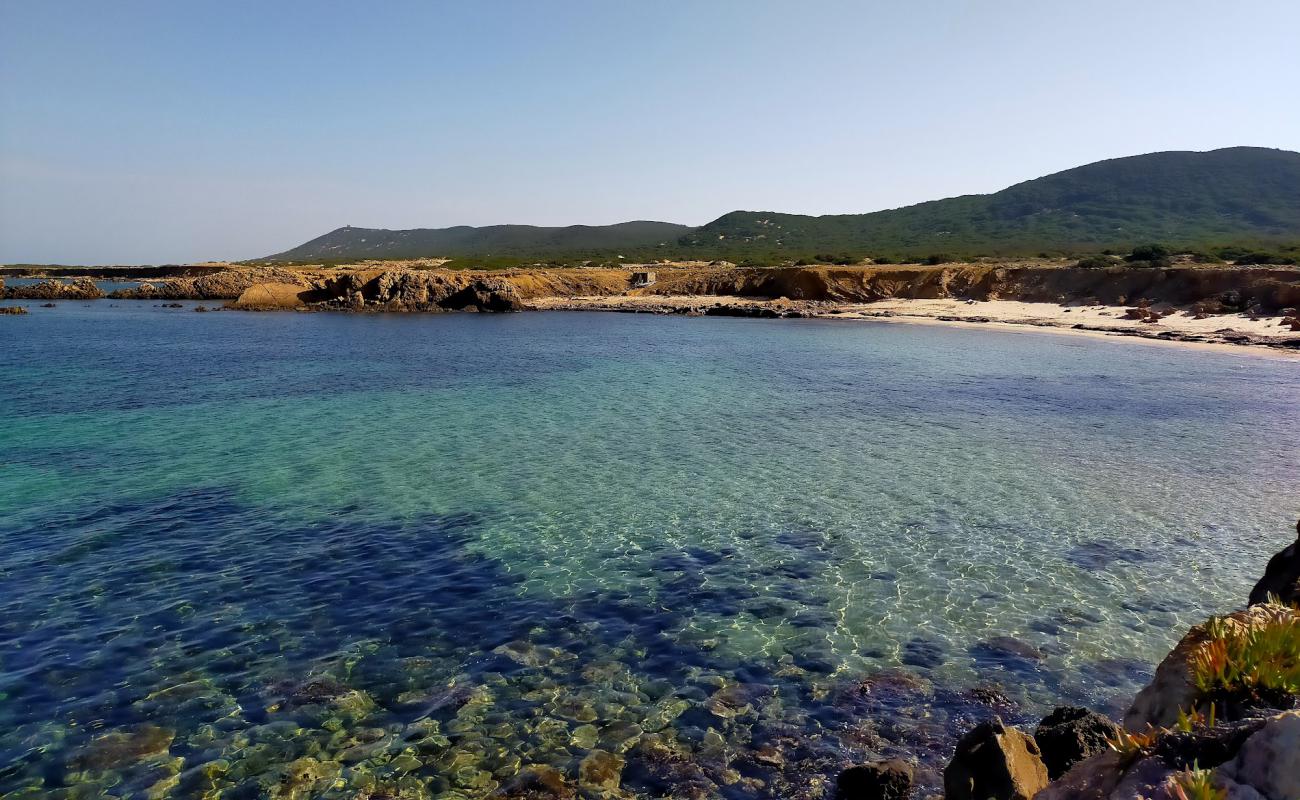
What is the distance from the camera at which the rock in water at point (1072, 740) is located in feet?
23.5

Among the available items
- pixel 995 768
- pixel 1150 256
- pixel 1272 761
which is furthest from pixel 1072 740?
pixel 1150 256

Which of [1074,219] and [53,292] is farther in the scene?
[1074,219]

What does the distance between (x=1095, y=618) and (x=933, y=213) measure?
186 metres

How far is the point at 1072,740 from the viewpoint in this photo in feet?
23.9

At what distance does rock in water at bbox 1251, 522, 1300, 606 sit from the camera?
7891 millimetres

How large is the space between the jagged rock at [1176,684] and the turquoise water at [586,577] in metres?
2.90

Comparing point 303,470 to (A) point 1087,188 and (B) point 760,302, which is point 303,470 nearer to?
(B) point 760,302

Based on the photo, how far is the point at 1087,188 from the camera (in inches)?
6634

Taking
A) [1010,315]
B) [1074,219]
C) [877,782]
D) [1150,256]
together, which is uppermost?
[1074,219]

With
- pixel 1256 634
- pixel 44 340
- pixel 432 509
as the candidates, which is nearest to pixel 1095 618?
pixel 1256 634

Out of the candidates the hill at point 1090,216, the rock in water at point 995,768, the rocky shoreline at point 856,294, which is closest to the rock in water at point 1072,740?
the rock in water at point 995,768

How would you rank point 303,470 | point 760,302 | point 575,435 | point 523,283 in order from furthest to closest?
point 523,283
point 760,302
point 575,435
point 303,470

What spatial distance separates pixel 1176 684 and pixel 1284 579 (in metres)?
4.52

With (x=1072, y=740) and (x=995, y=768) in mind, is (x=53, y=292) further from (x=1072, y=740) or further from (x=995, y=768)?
(x=1072, y=740)
